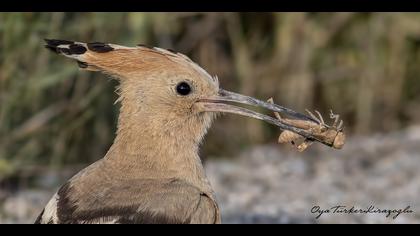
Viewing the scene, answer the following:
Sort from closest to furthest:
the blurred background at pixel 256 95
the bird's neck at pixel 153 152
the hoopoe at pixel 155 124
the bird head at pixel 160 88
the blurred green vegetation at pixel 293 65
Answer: the hoopoe at pixel 155 124 < the bird's neck at pixel 153 152 < the bird head at pixel 160 88 < the blurred background at pixel 256 95 < the blurred green vegetation at pixel 293 65

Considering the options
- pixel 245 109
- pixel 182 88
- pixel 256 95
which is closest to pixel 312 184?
pixel 256 95

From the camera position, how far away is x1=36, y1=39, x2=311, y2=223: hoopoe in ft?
13.2

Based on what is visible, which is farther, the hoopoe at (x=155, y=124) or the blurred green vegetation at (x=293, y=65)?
the blurred green vegetation at (x=293, y=65)

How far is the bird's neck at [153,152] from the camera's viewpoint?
423 cm

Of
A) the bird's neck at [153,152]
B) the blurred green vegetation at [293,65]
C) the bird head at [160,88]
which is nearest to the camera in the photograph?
the bird's neck at [153,152]

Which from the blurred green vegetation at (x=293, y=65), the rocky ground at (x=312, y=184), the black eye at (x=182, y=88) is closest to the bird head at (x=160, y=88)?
the black eye at (x=182, y=88)

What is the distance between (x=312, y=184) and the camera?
6.69m

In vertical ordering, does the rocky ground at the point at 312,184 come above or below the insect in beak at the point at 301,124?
above

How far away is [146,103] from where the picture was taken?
4.42m

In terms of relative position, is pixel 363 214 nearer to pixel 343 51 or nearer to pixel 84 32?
pixel 84 32

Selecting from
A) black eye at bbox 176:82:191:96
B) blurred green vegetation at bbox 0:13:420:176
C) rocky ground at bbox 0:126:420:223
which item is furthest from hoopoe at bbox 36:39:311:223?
blurred green vegetation at bbox 0:13:420:176

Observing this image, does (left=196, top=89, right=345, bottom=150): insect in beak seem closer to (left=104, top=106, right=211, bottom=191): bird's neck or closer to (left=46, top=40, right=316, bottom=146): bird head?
(left=46, top=40, right=316, bottom=146): bird head

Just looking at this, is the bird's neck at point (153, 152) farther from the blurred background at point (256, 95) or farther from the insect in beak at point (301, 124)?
the blurred background at point (256, 95)
